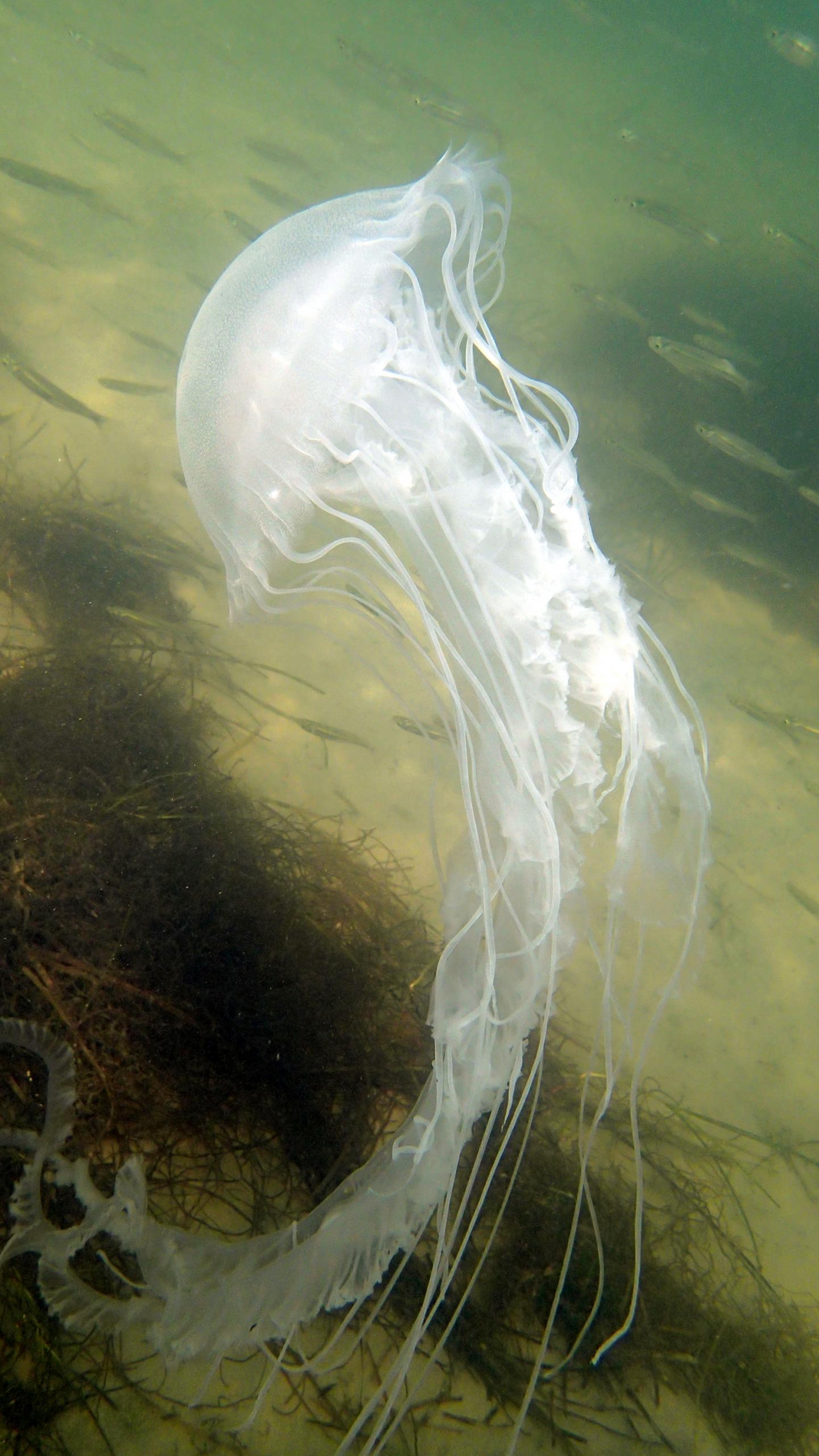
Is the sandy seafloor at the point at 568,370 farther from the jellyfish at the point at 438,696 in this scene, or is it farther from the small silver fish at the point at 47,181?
the jellyfish at the point at 438,696

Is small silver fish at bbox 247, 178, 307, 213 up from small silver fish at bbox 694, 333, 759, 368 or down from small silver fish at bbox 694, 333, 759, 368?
down

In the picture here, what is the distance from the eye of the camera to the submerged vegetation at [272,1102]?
7.56 ft

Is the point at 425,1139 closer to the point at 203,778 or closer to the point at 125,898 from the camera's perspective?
the point at 125,898

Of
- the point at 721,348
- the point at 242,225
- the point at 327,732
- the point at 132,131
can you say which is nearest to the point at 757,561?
the point at 721,348

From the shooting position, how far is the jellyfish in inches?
78.6

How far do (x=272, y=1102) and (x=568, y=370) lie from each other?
10.1 m

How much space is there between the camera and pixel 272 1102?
257 cm

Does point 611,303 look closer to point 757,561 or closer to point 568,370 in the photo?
point 568,370

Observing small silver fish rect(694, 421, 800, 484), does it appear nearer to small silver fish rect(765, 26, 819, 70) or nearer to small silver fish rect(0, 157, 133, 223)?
small silver fish rect(0, 157, 133, 223)

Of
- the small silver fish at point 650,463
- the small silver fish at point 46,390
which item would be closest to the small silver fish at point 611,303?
the small silver fish at point 650,463

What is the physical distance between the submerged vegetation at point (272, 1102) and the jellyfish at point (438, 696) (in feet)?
0.53

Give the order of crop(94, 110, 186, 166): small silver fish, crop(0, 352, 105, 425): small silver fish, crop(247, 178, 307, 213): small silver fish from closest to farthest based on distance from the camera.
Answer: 1. crop(0, 352, 105, 425): small silver fish
2. crop(94, 110, 186, 166): small silver fish
3. crop(247, 178, 307, 213): small silver fish

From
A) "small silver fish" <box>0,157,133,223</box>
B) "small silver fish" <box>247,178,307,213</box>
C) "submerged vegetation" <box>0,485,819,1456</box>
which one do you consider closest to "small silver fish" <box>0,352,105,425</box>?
"submerged vegetation" <box>0,485,819,1456</box>

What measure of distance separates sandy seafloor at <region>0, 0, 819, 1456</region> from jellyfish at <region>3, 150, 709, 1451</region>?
1.93 feet
